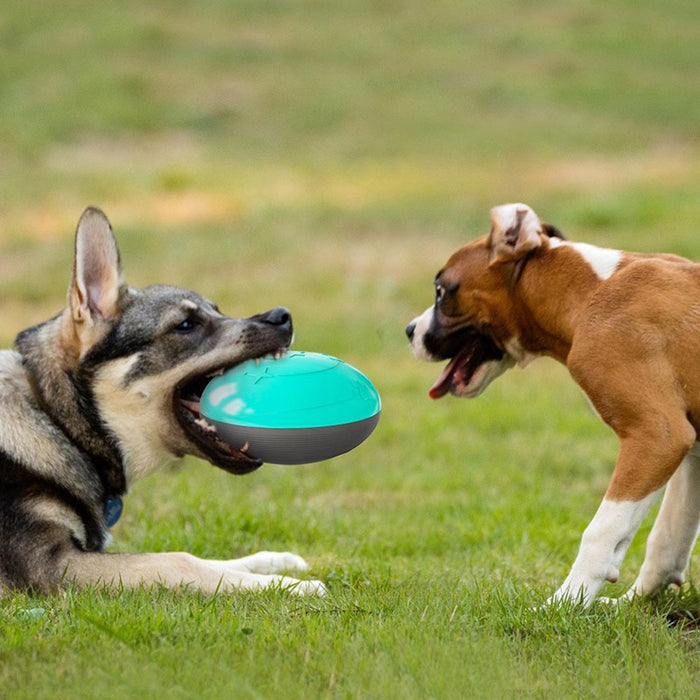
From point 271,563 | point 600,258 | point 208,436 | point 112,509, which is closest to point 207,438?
point 208,436

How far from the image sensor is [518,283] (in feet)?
18.3

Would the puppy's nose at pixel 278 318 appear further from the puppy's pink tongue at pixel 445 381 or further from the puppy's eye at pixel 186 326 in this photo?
the puppy's pink tongue at pixel 445 381

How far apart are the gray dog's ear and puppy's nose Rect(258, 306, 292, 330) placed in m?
0.71

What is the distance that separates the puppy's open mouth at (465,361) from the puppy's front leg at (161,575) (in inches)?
50.7

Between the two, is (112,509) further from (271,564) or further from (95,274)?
(95,274)

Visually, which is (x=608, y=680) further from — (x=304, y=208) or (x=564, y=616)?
(x=304, y=208)

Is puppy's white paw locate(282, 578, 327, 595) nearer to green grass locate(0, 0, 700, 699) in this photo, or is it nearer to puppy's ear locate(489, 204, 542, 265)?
green grass locate(0, 0, 700, 699)

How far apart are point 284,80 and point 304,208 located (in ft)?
40.5

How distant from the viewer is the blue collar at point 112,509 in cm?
564

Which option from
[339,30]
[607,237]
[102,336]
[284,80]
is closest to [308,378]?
[102,336]

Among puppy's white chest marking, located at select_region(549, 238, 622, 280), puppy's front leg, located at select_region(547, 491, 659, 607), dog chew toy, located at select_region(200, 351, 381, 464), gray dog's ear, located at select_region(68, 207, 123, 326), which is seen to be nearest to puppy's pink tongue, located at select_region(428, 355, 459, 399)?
dog chew toy, located at select_region(200, 351, 381, 464)

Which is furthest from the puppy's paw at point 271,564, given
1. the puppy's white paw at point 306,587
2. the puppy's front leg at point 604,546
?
the puppy's front leg at point 604,546

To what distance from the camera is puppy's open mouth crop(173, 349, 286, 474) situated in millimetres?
5418

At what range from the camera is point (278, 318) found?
220 inches
